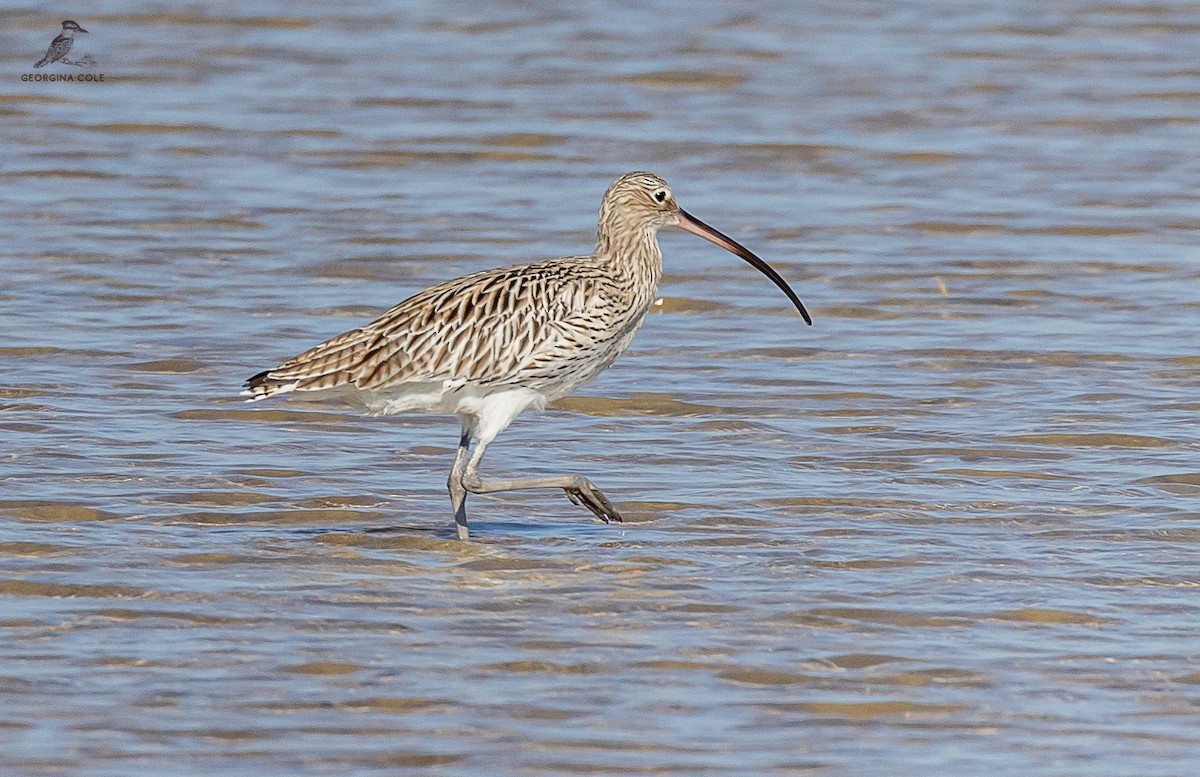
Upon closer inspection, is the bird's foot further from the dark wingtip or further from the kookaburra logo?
the kookaburra logo

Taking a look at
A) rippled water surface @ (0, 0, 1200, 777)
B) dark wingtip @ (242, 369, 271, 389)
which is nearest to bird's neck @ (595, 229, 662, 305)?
rippled water surface @ (0, 0, 1200, 777)

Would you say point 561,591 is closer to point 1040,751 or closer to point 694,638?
point 694,638

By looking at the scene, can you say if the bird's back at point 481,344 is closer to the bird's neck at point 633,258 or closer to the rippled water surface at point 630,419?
the bird's neck at point 633,258

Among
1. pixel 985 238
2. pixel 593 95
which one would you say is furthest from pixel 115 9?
pixel 985 238

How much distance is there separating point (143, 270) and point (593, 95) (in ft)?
17.1

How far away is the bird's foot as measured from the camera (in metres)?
8.03

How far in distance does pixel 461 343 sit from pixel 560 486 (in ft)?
1.96

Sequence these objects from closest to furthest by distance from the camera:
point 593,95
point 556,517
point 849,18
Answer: point 556,517 < point 593,95 < point 849,18

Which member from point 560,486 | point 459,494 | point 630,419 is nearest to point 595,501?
point 560,486

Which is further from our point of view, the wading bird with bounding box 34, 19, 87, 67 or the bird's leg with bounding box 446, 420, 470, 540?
the wading bird with bounding box 34, 19, 87, 67

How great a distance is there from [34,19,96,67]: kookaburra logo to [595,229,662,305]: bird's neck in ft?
32.2

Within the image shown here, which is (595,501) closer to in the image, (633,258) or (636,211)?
(633,258)

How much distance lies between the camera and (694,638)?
6816 mm

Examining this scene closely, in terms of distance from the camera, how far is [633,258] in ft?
28.2
